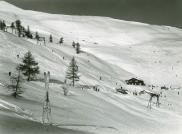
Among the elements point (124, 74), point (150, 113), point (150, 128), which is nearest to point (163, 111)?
point (150, 113)

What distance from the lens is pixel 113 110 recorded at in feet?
152

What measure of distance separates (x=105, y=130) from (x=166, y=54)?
16766cm

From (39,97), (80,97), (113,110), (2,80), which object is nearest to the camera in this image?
(39,97)

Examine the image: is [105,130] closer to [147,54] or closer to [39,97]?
[39,97]

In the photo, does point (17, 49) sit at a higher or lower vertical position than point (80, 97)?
higher

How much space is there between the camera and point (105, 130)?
31047mm

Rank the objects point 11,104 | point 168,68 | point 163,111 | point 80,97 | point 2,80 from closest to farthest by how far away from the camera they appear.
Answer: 1. point 11,104
2. point 2,80
3. point 80,97
4. point 163,111
5. point 168,68

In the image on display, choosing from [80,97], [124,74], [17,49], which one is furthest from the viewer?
[124,74]

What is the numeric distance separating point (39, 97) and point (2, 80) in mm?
5395

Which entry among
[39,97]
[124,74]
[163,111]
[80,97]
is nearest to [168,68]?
[124,74]

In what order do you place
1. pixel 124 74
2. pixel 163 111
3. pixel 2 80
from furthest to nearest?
pixel 124 74 → pixel 163 111 → pixel 2 80

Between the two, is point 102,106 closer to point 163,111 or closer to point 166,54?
point 163,111

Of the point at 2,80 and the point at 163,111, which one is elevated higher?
the point at 2,80

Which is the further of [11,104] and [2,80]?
[2,80]
